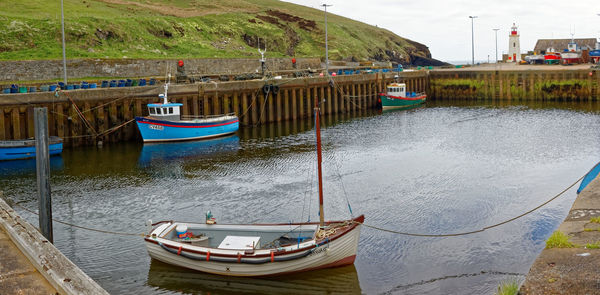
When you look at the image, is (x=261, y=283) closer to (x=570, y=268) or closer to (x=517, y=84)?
(x=570, y=268)

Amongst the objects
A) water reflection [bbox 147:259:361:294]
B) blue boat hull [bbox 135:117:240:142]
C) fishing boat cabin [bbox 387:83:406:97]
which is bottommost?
water reflection [bbox 147:259:361:294]

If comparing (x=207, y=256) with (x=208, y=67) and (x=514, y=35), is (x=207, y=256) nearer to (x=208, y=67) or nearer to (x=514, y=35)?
(x=208, y=67)

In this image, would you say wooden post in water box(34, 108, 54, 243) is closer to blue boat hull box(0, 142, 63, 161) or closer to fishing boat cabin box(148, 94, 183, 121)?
blue boat hull box(0, 142, 63, 161)

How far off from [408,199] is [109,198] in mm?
11951

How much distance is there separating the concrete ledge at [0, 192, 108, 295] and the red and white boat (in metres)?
5.31

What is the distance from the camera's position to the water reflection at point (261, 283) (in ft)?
53.9

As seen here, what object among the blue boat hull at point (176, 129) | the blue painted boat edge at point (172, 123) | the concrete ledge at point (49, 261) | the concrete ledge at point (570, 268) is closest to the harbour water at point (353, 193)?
the blue boat hull at point (176, 129)

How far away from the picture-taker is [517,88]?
63.2m

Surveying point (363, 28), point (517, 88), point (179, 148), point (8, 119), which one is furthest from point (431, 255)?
point (363, 28)

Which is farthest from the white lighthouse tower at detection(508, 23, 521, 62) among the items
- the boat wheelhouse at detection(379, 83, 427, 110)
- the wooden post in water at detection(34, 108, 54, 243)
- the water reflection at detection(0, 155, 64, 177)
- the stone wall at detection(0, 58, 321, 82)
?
the wooden post in water at detection(34, 108, 54, 243)

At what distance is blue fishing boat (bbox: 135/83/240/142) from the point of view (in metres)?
38.6

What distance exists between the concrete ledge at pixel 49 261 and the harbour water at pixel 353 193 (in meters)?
4.80

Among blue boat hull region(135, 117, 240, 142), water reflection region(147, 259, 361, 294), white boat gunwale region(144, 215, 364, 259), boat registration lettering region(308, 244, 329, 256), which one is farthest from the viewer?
blue boat hull region(135, 117, 240, 142)

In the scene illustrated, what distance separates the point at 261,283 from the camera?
54.9ft
